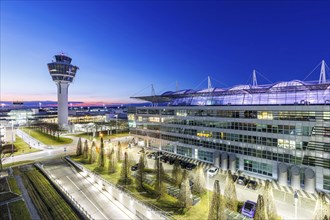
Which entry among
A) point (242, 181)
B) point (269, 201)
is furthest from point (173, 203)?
point (242, 181)

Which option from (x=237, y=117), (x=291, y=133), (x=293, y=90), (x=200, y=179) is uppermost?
(x=293, y=90)

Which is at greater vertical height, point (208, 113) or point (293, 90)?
point (293, 90)

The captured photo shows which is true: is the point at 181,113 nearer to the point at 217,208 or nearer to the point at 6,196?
the point at 217,208

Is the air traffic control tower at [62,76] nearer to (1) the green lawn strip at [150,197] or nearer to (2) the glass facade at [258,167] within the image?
(1) the green lawn strip at [150,197]

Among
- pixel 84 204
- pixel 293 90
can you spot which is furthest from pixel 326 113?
pixel 84 204

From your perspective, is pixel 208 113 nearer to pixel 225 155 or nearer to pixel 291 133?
pixel 225 155

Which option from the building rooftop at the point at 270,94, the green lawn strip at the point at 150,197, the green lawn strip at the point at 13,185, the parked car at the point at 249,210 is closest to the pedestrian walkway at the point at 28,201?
the green lawn strip at the point at 13,185
